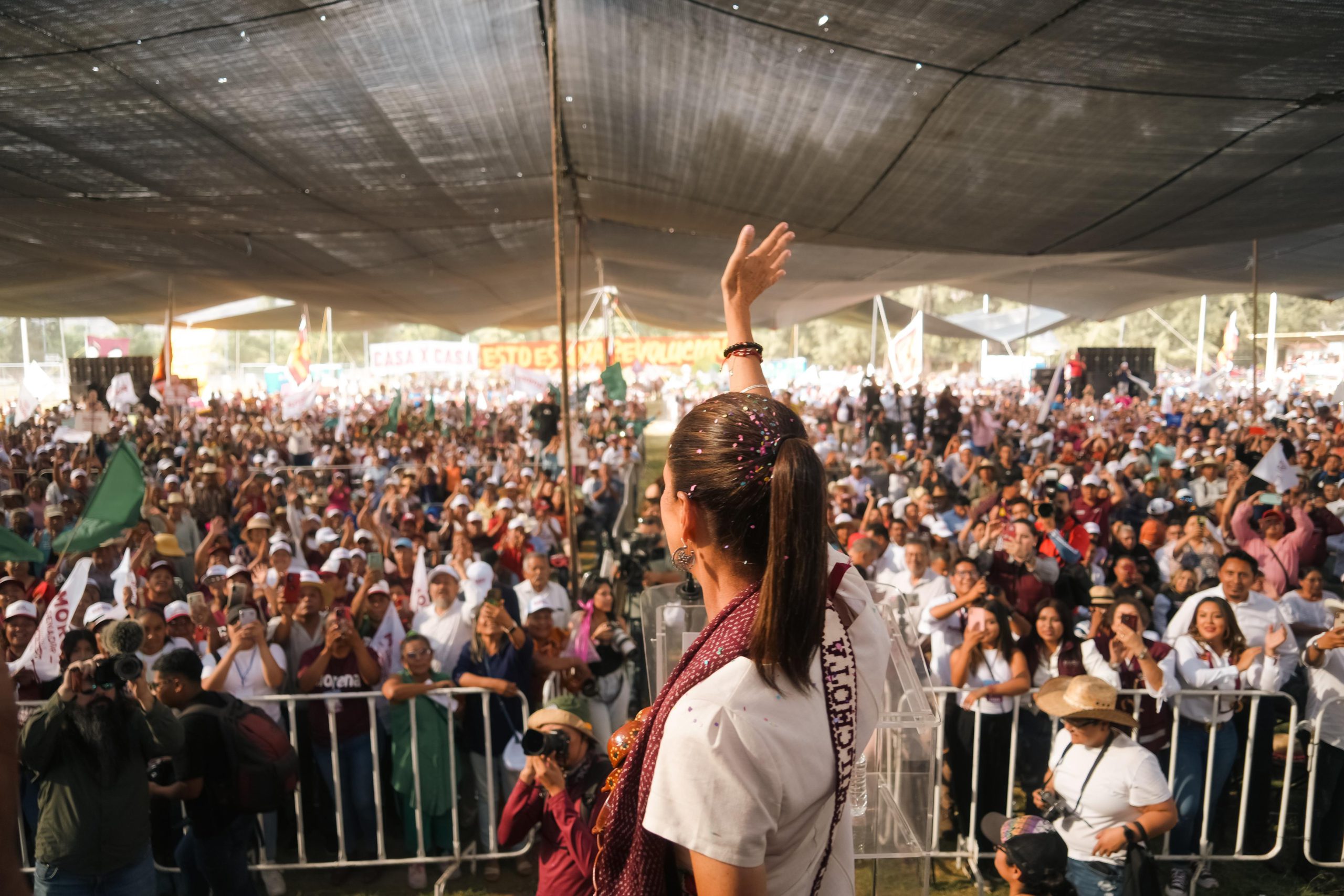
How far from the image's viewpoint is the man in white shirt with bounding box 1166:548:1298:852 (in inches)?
178

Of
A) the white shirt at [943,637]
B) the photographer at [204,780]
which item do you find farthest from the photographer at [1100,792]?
the photographer at [204,780]

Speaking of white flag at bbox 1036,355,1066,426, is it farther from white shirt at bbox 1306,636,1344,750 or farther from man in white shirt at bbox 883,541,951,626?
white shirt at bbox 1306,636,1344,750

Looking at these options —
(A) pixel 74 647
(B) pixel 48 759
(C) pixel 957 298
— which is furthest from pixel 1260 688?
(C) pixel 957 298

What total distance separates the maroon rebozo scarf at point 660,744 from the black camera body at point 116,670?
8.10 ft

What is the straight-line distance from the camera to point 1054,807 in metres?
3.40

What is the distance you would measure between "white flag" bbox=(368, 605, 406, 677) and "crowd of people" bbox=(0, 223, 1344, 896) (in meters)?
0.02

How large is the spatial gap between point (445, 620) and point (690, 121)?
3.65m

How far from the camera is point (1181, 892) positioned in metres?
4.26

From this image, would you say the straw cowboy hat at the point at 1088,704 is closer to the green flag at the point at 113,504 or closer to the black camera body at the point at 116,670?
the black camera body at the point at 116,670

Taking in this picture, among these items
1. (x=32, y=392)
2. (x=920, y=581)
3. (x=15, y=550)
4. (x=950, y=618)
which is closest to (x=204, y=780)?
(x=15, y=550)

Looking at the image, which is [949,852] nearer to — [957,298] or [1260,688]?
[1260,688]

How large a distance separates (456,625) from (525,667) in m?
0.71

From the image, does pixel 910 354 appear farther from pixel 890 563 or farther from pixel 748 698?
pixel 748 698

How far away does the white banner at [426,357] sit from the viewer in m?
32.6
